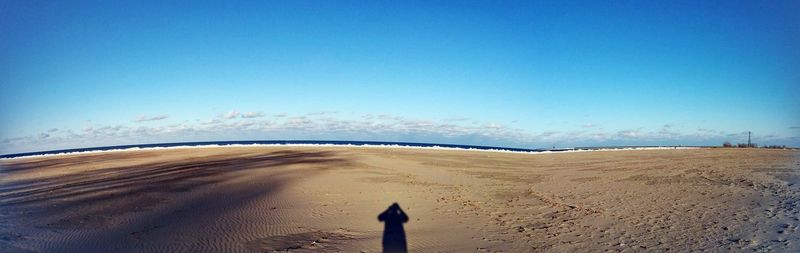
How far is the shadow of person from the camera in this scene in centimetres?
917

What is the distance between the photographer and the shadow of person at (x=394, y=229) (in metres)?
9.17

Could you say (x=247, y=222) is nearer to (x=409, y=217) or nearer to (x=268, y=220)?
(x=268, y=220)

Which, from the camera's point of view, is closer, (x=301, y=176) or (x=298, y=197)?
(x=298, y=197)

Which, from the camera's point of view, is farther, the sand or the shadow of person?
the sand

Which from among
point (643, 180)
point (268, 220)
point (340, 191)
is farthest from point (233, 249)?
point (643, 180)

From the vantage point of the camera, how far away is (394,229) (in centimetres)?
1090

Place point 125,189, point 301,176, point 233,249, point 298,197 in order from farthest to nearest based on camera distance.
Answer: point 301,176, point 125,189, point 298,197, point 233,249

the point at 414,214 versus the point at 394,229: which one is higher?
the point at 414,214

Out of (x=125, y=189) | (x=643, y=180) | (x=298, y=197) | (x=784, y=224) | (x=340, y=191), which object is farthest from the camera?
(x=643, y=180)

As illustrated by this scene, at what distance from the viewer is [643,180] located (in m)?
20.0

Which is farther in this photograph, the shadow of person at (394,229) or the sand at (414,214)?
the sand at (414,214)

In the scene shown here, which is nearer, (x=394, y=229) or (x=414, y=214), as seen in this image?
(x=394, y=229)

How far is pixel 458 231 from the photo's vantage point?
10633mm

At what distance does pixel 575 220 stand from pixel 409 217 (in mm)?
4464
